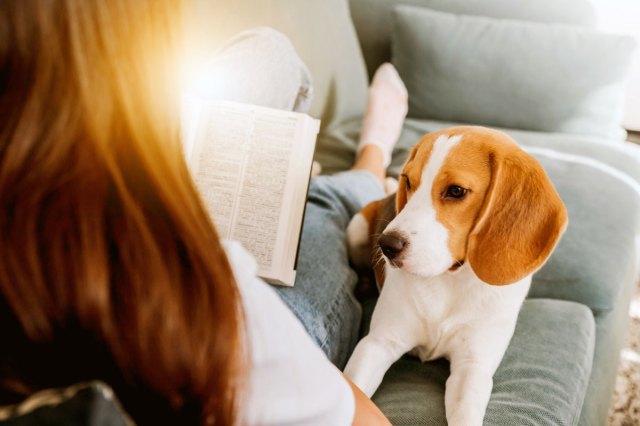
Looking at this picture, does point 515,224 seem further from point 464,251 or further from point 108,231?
point 108,231

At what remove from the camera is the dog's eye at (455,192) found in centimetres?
103

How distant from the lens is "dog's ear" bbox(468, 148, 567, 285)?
3.30 feet

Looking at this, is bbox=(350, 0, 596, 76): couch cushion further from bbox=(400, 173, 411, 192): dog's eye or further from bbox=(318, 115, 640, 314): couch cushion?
bbox=(400, 173, 411, 192): dog's eye

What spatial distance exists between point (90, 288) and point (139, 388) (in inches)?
3.8

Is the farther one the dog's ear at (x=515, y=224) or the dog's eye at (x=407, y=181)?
the dog's eye at (x=407, y=181)

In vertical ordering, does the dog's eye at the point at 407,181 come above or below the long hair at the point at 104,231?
below

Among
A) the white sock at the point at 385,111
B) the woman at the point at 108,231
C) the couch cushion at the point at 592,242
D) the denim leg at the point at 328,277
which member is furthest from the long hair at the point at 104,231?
the white sock at the point at 385,111

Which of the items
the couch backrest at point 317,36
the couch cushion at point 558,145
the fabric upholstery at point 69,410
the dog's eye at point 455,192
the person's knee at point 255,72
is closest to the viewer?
the fabric upholstery at point 69,410

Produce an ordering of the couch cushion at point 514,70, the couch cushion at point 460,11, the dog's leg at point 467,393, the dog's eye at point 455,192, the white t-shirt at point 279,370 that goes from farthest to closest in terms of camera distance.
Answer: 1. the couch cushion at point 460,11
2. the couch cushion at point 514,70
3. the dog's eye at point 455,192
4. the dog's leg at point 467,393
5. the white t-shirt at point 279,370

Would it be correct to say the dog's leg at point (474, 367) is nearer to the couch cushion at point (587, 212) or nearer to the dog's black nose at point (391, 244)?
the dog's black nose at point (391, 244)

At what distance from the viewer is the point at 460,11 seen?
228cm

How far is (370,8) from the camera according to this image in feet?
7.64

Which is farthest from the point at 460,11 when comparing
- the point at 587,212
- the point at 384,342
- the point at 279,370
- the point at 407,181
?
the point at 279,370

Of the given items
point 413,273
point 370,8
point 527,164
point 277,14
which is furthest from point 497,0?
point 413,273
